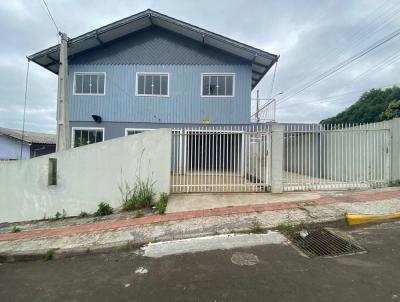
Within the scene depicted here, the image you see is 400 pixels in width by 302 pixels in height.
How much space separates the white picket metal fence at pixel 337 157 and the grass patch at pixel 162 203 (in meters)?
3.58

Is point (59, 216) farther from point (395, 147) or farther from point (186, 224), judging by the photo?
point (395, 147)

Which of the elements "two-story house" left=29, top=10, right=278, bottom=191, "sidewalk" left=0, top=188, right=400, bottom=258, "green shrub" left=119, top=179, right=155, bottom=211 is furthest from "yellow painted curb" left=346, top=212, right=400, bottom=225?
"two-story house" left=29, top=10, right=278, bottom=191

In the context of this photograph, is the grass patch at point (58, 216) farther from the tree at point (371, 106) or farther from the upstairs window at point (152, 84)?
the tree at point (371, 106)

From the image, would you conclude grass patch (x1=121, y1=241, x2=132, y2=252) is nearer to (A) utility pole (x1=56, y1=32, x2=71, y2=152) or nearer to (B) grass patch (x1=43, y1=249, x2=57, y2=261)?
(B) grass patch (x1=43, y1=249, x2=57, y2=261)

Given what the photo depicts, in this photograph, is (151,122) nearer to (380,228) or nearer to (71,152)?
(71,152)

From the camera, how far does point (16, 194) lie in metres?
8.86

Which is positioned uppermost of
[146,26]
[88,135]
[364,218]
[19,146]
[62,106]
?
[146,26]

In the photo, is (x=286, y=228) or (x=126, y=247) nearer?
(x=126, y=247)

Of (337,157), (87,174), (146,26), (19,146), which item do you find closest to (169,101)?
(146,26)

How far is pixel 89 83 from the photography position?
47.2ft

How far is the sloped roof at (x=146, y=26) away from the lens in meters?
13.1

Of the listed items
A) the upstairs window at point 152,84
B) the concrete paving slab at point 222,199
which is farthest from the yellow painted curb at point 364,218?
the upstairs window at point 152,84

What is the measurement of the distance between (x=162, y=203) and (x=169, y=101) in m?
7.67

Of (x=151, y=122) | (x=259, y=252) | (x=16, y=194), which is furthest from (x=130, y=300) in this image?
(x=151, y=122)
